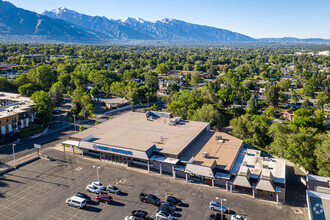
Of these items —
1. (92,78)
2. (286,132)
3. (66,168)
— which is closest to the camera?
(66,168)

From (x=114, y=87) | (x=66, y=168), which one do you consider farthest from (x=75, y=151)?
(x=114, y=87)

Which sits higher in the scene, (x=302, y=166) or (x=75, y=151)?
(x=302, y=166)

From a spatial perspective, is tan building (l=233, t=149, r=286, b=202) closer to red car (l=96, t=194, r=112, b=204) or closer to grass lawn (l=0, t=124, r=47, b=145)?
red car (l=96, t=194, r=112, b=204)

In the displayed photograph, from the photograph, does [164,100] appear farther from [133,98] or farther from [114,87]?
[114,87]

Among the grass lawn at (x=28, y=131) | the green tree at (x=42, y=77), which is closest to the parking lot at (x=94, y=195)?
the grass lawn at (x=28, y=131)

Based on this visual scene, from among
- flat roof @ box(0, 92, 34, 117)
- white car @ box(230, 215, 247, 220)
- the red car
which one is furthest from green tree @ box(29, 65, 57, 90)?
→ white car @ box(230, 215, 247, 220)

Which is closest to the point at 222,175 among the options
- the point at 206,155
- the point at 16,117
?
the point at 206,155

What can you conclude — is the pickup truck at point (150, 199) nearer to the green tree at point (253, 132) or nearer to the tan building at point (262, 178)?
the tan building at point (262, 178)
